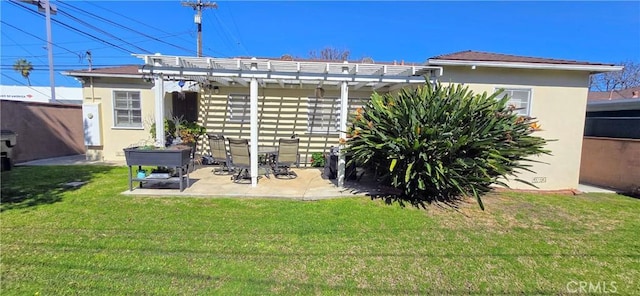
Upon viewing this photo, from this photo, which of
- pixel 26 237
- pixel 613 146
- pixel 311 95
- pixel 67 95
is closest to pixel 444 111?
pixel 311 95

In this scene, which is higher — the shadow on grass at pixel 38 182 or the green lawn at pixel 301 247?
the shadow on grass at pixel 38 182

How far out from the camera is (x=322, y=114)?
10.6m

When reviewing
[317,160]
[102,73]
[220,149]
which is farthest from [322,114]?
[102,73]

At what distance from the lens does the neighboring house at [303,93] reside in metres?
6.89

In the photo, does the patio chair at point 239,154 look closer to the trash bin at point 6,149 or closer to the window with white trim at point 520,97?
the trash bin at point 6,149

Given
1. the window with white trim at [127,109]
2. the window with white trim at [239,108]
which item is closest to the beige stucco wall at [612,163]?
the window with white trim at [239,108]

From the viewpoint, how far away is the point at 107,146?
1102 cm

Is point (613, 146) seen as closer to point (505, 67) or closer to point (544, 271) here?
point (505, 67)

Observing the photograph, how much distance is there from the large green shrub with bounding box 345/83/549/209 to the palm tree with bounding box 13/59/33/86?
183 ft

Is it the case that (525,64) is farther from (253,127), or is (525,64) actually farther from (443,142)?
(253,127)

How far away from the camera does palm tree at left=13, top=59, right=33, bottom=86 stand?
42.3 meters

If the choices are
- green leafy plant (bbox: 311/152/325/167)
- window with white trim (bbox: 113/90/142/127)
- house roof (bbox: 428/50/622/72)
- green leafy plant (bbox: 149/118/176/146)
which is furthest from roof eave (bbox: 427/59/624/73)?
window with white trim (bbox: 113/90/142/127)

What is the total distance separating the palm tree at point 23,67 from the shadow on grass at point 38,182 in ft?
156

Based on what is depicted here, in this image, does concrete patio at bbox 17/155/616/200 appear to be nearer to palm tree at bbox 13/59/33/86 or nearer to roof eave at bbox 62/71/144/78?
roof eave at bbox 62/71/144/78
